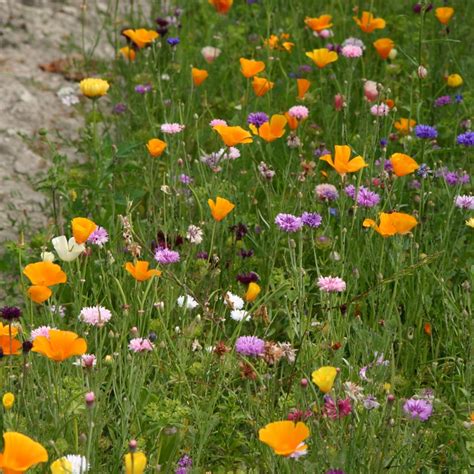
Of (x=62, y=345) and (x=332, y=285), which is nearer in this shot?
(x=62, y=345)

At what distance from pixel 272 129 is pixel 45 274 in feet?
3.68

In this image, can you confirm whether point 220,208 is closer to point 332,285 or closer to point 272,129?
point 332,285

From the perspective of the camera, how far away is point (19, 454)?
171 cm

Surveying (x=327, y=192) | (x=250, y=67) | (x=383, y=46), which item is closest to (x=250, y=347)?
(x=327, y=192)

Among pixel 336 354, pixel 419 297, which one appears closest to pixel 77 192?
pixel 419 297

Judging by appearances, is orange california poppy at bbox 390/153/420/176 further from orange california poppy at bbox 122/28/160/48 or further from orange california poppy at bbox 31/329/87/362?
orange california poppy at bbox 122/28/160/48

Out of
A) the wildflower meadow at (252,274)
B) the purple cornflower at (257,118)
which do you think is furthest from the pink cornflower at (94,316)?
the purple cornflower at (257,118)

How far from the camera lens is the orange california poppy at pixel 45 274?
2258 millimetres

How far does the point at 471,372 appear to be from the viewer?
2361 mm

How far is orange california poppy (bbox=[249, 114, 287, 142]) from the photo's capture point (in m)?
3.10

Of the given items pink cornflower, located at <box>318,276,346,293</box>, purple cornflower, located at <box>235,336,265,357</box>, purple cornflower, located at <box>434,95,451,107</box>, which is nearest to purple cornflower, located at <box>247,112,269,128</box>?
purple cornflower, located at <box>434,95,451,107</box>

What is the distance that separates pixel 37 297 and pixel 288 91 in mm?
2094

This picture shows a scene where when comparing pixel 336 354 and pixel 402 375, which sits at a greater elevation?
pixel 336 354

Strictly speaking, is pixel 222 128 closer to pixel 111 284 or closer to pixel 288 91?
pixel 111 284
